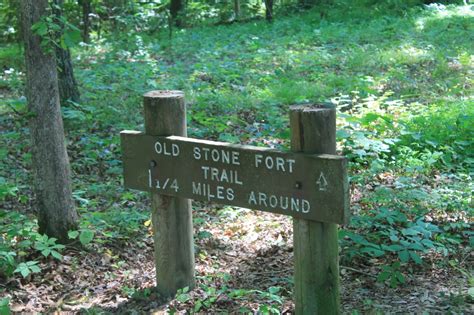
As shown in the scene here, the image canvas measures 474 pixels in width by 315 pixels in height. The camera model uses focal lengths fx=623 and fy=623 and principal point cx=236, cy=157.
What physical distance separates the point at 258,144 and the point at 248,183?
164 inches

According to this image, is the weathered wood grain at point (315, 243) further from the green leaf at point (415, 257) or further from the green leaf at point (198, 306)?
the green leaf at point (415, 257)

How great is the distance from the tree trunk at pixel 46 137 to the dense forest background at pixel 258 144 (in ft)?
0.49

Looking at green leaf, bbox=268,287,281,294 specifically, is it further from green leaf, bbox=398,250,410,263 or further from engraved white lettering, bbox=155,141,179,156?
engraved white lettering, bbox=155,141,179,156

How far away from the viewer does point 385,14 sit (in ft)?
68.0

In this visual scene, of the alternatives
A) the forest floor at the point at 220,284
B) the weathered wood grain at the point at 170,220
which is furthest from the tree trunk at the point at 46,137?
the weathered wood grain at the point at 170,220

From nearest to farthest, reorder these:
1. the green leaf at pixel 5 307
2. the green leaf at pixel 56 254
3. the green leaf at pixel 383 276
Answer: the green leaf at pixel 5 307 < the green leaf at pixel 383 276 < the green leaf at pixel 56 254

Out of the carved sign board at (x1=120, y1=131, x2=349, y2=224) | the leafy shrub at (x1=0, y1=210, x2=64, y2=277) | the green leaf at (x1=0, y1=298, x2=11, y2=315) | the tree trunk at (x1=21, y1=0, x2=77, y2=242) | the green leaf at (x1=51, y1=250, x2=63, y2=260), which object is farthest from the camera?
the tree trunk at (x1=21, y1=0, x2=77, y2=242)

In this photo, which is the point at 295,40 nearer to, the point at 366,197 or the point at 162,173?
the point at 366,197

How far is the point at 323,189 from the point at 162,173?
128 centimetres

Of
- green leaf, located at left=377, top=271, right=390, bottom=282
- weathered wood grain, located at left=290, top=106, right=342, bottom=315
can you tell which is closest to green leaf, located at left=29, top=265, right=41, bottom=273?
weathered wood grain, located at left=290, top=106, right=342, bottom=315

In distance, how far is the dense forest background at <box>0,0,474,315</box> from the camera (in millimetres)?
4680

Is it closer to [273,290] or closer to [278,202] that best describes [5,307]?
[273,290]

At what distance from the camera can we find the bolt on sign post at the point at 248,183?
11.8 feet

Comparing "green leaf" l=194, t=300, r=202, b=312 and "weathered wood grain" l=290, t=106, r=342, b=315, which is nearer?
"weathered wood grain" l=290, t=106, r=342, b=315
